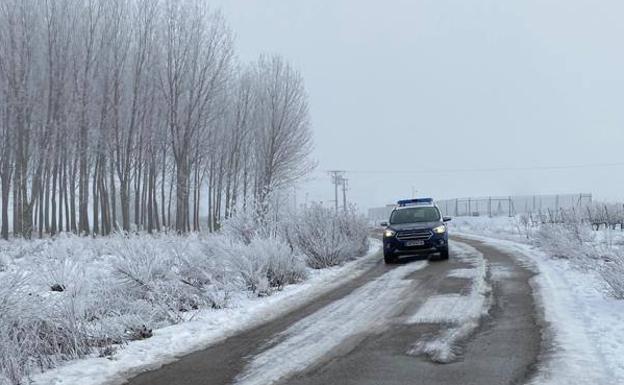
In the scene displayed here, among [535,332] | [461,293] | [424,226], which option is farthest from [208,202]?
[535,332]

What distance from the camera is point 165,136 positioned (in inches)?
1401

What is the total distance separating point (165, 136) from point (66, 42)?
7.76 metres

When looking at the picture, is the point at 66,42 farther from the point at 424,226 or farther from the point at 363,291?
the point at 363,291

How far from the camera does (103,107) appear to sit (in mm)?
32062

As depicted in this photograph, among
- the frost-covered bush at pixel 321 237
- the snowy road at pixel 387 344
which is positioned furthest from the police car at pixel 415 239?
the snowy road at pixel 387 344

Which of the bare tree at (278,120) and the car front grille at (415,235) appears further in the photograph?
the bare tree at (278,120)

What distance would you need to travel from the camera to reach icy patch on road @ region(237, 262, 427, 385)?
5.75m

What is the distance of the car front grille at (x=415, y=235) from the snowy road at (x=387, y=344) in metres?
6.14

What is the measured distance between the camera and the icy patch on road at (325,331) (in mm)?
5746

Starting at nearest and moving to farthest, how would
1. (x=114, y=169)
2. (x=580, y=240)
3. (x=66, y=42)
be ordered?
(x=580, y=240) → (x=66, y=42) → (x=114, y=169)

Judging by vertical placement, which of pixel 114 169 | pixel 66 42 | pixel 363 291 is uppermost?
pixel 66 42

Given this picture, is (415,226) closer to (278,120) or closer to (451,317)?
(451,317)

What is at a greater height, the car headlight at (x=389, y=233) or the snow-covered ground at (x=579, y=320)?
the car headlight at (x=389, y=233)

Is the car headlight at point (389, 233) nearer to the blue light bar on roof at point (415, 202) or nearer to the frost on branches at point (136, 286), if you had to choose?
the frost on branches at point (136, 286)
